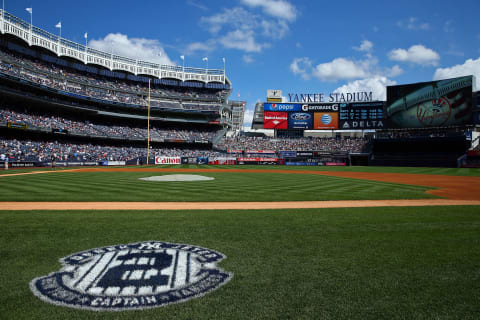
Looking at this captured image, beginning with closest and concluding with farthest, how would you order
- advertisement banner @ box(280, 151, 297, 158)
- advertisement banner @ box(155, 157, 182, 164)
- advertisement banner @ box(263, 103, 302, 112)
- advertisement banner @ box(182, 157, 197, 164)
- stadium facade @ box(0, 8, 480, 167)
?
stadium facade @ box(0, 8, 480, 167)
advertisement banner @ box(155, 157, 182, 164)
advertisement banner @ box(182, 157, 197, 164)
advertisement banner @ box(280, 151, 297, 158)
advertisement banner @ box(263, 103, 302, 112)

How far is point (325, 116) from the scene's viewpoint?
62906 millimetres

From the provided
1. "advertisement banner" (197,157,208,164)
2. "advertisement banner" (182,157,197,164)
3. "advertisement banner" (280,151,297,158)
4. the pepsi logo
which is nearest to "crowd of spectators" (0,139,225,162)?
"advertisement banner" (197,157,208,164)

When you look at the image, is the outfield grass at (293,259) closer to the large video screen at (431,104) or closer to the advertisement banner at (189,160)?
the advertisement banner at (189,160)

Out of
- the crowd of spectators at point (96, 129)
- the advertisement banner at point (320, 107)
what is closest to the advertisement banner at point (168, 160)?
the crowd of spectators at point (96, 129)

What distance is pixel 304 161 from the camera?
61.8 metres

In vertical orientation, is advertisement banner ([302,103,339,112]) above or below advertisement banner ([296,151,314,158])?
above

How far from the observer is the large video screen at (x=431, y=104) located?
1953 inches

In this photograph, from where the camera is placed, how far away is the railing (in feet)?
149

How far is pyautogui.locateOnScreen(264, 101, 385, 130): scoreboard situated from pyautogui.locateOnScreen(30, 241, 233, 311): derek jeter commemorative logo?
61.8 m

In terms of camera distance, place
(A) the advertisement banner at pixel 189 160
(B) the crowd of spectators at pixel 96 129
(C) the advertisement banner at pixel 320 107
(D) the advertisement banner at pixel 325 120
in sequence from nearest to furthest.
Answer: (B) the crowd of spectators at pixel 96 129 → (A) the advertisement banner at pixel 189 160 → (D) the advertisement banner at pixel 325 120 → (C) the advertisement banner at pixel 320 107

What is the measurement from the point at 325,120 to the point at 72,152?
175ft

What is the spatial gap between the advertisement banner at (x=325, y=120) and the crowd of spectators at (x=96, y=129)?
27.2 metres

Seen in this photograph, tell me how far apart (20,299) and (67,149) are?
171 feet

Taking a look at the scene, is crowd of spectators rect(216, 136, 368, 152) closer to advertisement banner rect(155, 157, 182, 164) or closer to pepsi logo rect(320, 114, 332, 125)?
pepsi logo rect(320, 114, 332, 125)
